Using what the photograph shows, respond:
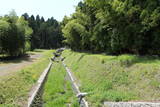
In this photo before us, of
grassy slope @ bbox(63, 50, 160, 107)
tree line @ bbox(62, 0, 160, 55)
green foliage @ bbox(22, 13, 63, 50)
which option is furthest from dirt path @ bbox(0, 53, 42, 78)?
green foliage @ bbox(22, 13, 63, 50)

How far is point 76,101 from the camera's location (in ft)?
22.4

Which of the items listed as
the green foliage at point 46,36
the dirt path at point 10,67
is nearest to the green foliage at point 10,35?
the dirt path at point 10,67

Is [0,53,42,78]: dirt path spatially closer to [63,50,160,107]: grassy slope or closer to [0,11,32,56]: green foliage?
[0,11,32,56]: green foliage

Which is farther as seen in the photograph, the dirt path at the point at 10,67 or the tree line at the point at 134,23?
the dirt path at the point at 10,67

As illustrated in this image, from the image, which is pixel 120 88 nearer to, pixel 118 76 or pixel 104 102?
pixel 118 76

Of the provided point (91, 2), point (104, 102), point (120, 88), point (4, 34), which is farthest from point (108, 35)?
point (4, 34)

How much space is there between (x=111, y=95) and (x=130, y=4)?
6822 mm

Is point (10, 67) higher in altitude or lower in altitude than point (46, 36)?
lower

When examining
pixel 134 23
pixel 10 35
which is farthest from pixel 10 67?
pixel 134 23

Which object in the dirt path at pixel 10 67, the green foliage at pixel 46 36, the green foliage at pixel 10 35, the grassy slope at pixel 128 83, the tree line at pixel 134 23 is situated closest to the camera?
the grassy slope at pixel 128 83

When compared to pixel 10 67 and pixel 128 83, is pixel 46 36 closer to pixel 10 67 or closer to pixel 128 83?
pixel 10 67

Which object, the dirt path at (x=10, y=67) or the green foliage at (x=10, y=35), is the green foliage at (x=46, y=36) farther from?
the dirt path at (x=10, y=67)

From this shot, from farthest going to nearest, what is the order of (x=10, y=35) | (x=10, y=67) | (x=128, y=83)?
(x=10, y=35)
(x=10, y=67)
(x=128, y=83)

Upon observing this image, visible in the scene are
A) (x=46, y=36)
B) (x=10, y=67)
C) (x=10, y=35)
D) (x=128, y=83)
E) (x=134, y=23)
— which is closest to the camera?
(x=128, y=83)
